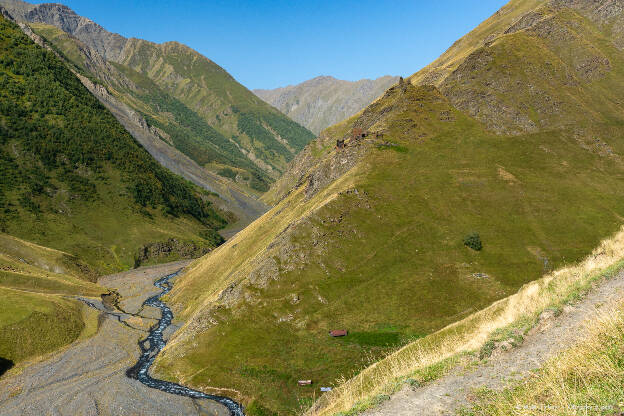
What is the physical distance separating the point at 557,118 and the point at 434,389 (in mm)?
152801

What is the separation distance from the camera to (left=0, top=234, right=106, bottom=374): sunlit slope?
293 ft

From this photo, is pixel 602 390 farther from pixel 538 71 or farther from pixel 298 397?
pixel 538 71

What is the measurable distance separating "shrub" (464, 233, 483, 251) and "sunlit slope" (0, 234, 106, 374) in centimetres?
10658

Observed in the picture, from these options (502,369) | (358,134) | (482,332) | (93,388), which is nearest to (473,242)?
(358,134)

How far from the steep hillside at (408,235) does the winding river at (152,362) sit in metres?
2.50

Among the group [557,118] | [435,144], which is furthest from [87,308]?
[557,118]

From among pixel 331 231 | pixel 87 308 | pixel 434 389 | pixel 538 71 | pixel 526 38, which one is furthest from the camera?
pixel 526 38

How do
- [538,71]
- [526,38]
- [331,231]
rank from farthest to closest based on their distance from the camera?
[526,38]
[538,71]
[331,231]

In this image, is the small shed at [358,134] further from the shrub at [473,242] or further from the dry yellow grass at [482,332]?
the dry yellow grass at [482,332]

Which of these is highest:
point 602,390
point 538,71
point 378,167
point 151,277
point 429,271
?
point 538,71

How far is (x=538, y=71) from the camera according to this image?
507ft

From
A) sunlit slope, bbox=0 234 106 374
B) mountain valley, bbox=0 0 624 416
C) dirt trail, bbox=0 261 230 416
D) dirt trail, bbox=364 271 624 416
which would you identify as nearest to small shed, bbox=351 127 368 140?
mountain valley, bbox=0 0 624 416

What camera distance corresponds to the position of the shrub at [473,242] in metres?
84.9

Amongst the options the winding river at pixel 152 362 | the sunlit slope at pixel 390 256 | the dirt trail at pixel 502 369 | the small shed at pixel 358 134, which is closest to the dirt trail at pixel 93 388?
the winding river at pixel 152 362
